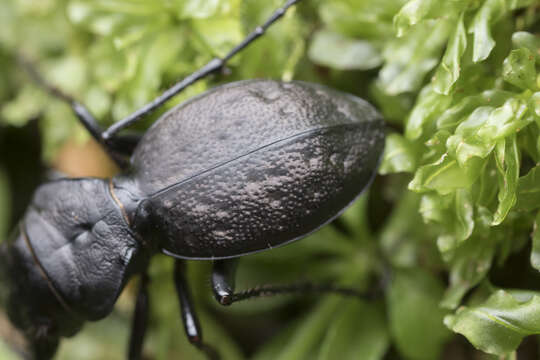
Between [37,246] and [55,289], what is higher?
[37,246]

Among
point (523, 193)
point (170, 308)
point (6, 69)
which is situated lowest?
point (170, 308)

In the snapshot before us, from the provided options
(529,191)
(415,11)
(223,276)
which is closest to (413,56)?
(415,11)

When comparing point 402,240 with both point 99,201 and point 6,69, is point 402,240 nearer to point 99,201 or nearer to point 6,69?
point 99,201

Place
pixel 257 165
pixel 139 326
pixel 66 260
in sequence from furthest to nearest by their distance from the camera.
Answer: pixel 139 326
pixel 66 260
pixel 257 165

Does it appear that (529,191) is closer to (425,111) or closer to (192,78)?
(425,111)

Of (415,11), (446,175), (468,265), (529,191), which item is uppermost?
(415,11)

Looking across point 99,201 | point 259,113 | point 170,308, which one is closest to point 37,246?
point 99,201

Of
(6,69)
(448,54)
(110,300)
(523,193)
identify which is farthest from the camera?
(6,69)
